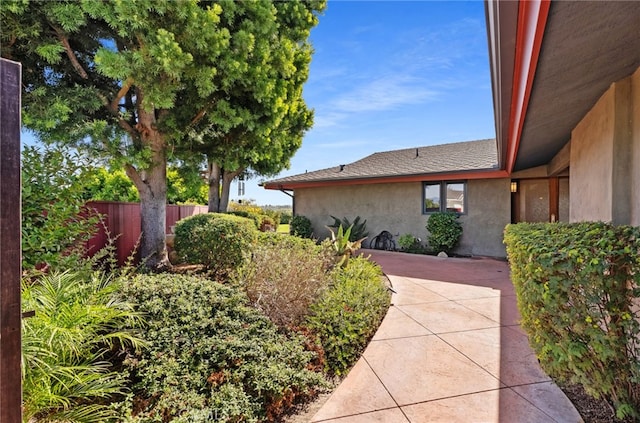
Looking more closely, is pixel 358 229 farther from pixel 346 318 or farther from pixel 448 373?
pixel 448 373

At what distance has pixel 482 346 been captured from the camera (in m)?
3.78

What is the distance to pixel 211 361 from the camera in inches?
113

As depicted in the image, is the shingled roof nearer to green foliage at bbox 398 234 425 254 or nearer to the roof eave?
green foliage at bbox 398 234 425 254

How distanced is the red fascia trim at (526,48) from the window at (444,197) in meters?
6.79

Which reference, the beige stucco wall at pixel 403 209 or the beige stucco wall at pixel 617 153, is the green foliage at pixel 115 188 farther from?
the beige stucco wall at pixel 617 153

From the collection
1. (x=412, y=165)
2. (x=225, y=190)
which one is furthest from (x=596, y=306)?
(x=225, y=190)

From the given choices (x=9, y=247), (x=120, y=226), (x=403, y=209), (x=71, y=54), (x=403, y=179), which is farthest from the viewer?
(x=403, y=209)

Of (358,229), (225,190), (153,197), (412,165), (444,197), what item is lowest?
(358,229)

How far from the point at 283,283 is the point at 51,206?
3284 millimetres

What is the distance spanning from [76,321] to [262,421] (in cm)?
178

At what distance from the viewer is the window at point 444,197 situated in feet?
36.1

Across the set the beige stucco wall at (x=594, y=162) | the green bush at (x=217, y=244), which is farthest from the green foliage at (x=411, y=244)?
the green bush at (x=217, y=244)

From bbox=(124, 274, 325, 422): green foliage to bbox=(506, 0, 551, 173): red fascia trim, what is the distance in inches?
132

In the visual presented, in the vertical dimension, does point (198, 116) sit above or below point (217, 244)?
above
